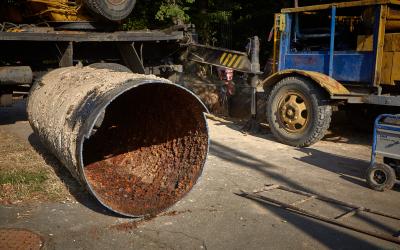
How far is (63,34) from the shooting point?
7.34m

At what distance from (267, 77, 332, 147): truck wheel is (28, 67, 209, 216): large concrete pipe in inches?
122

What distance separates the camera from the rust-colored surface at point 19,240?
12.4 ft

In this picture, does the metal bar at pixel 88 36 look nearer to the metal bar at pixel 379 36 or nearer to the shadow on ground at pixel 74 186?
the shadow on ground at pixel 74 186

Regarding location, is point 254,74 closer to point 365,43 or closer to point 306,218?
point 365,43

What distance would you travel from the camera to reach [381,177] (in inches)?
219

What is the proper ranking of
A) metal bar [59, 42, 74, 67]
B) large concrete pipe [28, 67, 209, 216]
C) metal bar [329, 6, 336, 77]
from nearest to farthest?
large concrete pipe [28, 67, 209, 216], metal bar [59, 42, 74, 67], metal bar [329, 6, 336, 77]

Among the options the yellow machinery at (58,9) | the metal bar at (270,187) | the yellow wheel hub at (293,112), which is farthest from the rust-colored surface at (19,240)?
the yellow wheel hub at (293,112)

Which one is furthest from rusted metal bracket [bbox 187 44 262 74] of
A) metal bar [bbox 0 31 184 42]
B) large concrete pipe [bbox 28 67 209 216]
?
large concrete pipe [bbox 28 67 209 216]

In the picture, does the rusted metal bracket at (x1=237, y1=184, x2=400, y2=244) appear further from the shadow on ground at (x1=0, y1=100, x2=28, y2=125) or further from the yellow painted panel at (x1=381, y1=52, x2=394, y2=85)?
the shadow on ground at (x1=0, y1=100, x2=28, y2=125)

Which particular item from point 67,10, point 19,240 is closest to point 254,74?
point 67,10

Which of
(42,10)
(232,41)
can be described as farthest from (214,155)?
(232,41)

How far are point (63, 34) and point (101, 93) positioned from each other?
11.7ft

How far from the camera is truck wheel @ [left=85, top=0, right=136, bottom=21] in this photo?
26.3 ft

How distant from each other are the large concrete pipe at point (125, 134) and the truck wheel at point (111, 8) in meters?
2.16
